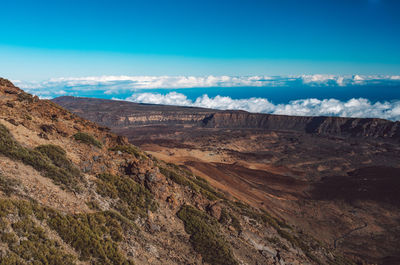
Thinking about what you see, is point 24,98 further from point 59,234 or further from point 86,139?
point 59,234

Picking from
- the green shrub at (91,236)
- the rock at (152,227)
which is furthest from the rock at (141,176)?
the green shrub at (91,236)

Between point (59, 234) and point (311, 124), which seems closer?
point (59, 234)

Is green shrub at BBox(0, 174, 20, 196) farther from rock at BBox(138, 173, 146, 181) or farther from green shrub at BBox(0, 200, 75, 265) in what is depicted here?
rock at BBox(138, 173, 146, 181)

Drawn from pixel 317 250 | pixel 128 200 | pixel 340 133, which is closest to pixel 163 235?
pixel 128 200

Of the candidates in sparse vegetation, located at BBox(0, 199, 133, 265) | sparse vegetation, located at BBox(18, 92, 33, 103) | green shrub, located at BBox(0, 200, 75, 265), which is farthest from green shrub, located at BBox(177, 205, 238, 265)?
sparse vegetation, located at BBox(18, 92, 33, 103)

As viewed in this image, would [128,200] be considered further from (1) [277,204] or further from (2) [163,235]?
(1) [277,204]

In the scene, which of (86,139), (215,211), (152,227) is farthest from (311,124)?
(152,227)

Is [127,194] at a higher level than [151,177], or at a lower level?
lower

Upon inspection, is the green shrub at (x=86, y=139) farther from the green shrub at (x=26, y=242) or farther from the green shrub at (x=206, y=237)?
the green shrub at (x=26, y=242)
